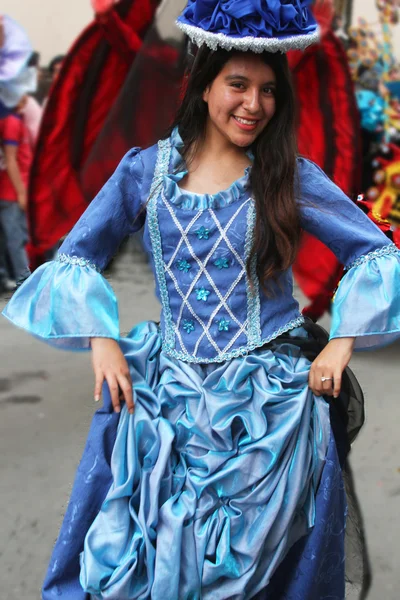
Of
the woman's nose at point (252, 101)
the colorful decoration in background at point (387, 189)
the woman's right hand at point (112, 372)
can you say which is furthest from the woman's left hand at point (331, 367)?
the colorful decoration in background at point (387, 189)

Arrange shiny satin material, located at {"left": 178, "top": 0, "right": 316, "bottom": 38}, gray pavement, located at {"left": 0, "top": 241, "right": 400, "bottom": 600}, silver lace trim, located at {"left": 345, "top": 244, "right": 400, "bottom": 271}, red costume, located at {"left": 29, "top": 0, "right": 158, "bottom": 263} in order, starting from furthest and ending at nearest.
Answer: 1. red costume, located at {"left": 29, "top": 0, "right": 158, "bottom": 263}
2. gray pavement, located at {"left": 0, "top": 241, "right": 400, "bottom": 600}
3. silver lace trim, located at {"left": 345, "top": 244, "right": 400, "bottom": 271}
4. shiny satin material, located at {"left": 178, "top": 0, "right": 316, "bottom": 38}

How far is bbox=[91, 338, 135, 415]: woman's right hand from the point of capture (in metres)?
1.28

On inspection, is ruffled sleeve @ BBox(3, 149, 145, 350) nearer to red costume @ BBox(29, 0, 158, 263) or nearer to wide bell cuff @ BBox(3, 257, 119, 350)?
wide bell cuff @ BBox(3, 257, 119, 350)

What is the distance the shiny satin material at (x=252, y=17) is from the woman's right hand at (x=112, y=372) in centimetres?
61

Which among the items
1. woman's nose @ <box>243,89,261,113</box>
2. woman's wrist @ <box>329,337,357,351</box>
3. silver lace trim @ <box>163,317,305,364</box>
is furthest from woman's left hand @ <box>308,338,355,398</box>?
woman's nose @ <box>243,89,261,113</box>

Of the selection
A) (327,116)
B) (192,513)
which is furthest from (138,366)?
(327,116)

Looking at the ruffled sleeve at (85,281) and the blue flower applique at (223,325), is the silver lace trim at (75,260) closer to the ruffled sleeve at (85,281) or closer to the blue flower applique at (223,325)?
the ruffled sleeve at (85,281)

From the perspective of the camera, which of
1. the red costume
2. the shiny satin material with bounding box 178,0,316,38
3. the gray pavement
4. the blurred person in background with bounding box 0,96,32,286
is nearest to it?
the shiny satin material with bounding box 178,0,316,38

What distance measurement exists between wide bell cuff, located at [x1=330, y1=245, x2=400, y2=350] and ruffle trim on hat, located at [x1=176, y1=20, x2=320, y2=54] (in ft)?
1.35

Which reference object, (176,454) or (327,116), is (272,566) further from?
(327,116)

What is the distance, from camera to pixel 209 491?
49.8 inches

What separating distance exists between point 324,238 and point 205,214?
0.24m

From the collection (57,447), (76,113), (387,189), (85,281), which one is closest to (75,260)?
(85,281)

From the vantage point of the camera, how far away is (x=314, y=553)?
4.37 feet
